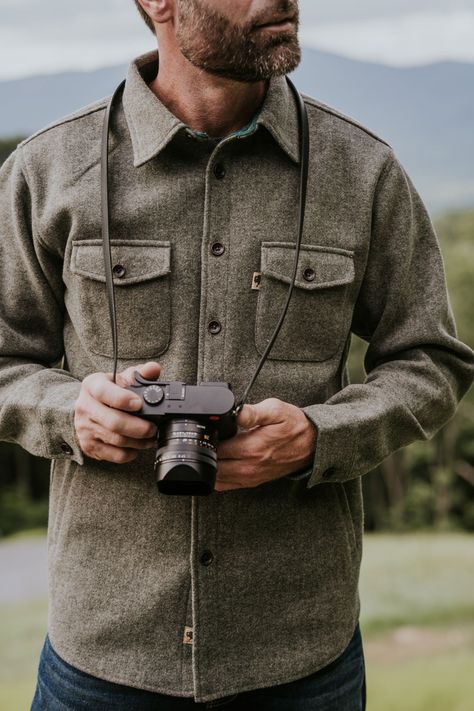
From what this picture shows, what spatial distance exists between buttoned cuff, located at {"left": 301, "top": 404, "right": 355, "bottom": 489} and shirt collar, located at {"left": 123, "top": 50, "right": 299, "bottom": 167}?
568 mm

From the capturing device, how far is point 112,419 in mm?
1690

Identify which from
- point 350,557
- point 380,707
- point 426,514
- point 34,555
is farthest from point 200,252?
point 426,514

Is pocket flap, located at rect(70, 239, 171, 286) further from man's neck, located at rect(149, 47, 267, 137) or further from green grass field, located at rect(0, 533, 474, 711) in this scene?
green grass field, located at rect(0, 533, 474, 711)

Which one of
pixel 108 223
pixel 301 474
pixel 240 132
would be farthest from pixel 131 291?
pixel 301 474

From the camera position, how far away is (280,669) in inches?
76.1

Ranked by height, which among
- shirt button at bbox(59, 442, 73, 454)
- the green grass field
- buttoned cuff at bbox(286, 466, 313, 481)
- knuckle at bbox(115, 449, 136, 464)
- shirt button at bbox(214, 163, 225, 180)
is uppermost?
shirt button at bbox(214, 163, 225, 180)

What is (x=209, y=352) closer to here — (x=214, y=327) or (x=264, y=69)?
(x=214, y=327)

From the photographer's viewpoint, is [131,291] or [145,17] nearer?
[131,291]

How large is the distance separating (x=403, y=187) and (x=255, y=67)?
1.43ft

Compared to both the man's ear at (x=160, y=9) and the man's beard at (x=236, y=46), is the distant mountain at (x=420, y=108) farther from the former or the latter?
the man's beard at (x=236, y=46)

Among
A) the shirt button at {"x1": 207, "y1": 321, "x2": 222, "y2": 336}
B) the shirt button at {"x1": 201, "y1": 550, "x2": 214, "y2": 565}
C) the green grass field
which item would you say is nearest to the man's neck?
the shirt button at {"x1": 207, "y1": 321, "x2": 222, "y2": 336}

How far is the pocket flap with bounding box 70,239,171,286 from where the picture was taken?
76.5 inches

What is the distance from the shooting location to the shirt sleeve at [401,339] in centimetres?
197

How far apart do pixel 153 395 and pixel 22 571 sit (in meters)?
12.5
